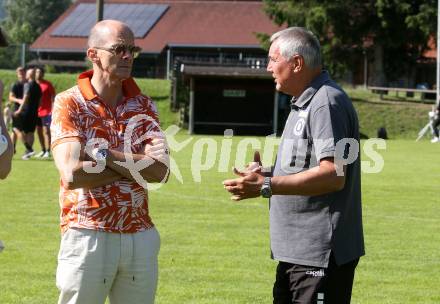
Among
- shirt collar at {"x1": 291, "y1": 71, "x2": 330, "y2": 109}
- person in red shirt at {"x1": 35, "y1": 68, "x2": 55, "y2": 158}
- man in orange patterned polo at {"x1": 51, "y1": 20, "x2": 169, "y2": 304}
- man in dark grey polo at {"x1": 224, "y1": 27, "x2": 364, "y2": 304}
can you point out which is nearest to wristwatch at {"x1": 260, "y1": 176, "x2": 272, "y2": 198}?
man in dark grey polo at {"x1": 224, "y1": 27, "x2": 364, "y2": 304}

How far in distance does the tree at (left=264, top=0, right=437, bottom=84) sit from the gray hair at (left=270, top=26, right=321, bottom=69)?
178ft

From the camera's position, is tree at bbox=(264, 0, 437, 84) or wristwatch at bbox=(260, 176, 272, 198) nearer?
wristwatch at bbox=(260, 176, 272, 198)

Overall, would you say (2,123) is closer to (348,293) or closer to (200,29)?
(348,293)

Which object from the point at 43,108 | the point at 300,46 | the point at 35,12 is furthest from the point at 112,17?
the point at 300,46

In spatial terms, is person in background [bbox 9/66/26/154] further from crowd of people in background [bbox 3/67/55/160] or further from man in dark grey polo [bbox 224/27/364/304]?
man in dark grey polo [bbox 224/27/364/304]

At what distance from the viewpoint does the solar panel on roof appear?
79750mm

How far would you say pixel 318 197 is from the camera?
5715mm

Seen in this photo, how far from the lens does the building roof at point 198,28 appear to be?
7888 centimetres

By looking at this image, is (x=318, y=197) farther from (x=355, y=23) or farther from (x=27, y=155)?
(x=355, y=23)

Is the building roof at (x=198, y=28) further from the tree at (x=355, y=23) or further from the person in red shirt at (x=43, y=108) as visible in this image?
the person in red shirt at (x=43, y=108)

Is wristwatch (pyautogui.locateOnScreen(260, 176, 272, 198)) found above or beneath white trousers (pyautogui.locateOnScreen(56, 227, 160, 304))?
above

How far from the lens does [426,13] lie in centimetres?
5825

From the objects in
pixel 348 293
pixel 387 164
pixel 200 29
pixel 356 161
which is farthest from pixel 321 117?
pixel 200 29

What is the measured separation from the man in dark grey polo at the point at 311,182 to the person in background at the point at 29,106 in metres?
18.1
